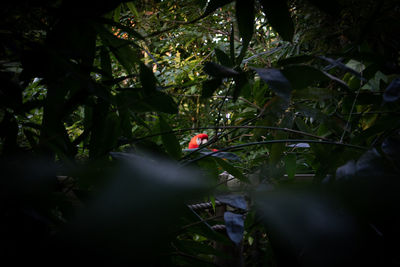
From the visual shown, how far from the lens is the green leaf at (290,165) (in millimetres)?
650

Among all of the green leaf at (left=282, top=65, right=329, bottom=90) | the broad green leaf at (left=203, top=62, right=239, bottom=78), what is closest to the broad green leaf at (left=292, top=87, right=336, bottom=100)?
the green leaf at (left=282, top=65, right=329, bottom=90)

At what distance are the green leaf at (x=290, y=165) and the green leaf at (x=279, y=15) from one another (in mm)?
312

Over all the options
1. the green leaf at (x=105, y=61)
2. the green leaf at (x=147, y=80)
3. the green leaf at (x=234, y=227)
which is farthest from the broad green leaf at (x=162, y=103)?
the green leaf at (x=234, y=227)

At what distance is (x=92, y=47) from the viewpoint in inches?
18.2

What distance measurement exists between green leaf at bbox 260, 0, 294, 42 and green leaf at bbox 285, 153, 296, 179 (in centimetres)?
31

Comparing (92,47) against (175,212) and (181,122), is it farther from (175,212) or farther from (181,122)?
(181,122)

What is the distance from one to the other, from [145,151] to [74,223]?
0.24 m

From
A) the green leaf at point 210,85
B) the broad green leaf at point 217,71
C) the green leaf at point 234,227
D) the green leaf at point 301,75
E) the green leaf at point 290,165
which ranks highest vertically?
the broad green leaf at point 217,71

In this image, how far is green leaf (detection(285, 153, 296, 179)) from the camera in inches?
25.6

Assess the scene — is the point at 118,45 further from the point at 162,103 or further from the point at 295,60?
the point at 295,60

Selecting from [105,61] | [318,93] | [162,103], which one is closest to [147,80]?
[162,103]

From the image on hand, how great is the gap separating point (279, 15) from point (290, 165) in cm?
Result: 35

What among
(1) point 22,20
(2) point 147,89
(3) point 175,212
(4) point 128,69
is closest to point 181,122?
(4) point 128,69

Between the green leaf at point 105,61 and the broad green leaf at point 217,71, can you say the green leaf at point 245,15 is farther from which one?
the green leaf at point 105,61
